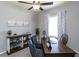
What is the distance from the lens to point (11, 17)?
142 centimetres

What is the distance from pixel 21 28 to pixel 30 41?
0.28 meters

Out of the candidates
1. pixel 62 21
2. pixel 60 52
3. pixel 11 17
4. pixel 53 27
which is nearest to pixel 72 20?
pixel 62 21

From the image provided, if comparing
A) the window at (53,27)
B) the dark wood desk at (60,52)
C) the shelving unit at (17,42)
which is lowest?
the dark wood desk at (60,52)

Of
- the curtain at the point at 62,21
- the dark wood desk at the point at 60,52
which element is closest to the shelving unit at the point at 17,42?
the dark wood desk at the point at 60,52

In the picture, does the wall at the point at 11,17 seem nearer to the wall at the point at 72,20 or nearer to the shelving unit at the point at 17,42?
the shelving unit at the point at 17,42

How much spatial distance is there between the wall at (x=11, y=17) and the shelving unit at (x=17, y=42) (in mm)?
65

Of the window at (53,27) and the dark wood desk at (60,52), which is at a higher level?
the window at (53,27)

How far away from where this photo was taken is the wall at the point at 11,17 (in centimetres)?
140

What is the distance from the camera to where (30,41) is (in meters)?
1.64

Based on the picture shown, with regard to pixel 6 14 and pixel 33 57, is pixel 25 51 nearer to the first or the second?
pixel 33 57

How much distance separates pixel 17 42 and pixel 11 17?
39cm

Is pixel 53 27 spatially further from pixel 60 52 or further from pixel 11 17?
pixel 11 17

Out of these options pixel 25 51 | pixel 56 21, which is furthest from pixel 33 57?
pixel 56 21

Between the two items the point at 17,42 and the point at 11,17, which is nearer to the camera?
the point at 11,17
